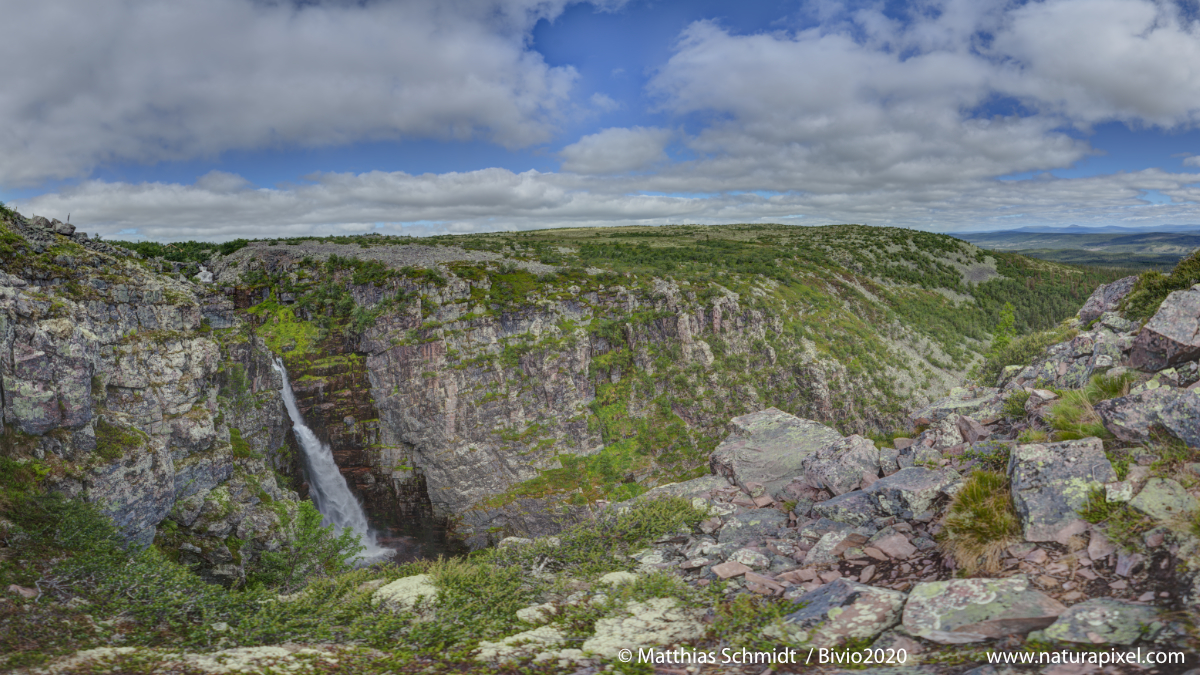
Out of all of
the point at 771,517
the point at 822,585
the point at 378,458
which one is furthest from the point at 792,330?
the point at 822,585

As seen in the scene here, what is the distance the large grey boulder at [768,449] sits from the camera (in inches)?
596

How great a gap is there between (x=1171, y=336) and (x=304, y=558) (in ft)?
116

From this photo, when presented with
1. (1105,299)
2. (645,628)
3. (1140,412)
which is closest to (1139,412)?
(1140,412)

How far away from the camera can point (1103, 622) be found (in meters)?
5.93

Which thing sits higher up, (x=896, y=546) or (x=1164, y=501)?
(x=1164, y=501)

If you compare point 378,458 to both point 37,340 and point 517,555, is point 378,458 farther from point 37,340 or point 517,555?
point 517,555

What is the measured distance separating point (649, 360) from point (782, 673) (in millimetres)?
47975

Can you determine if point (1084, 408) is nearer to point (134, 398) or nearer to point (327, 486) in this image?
point (134, 398)

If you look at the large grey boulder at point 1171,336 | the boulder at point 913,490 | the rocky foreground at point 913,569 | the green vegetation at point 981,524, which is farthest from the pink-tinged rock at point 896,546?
the large grey boulder at point 1171,336

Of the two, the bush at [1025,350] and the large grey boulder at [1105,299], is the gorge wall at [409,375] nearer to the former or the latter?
the bush at [1025,350]

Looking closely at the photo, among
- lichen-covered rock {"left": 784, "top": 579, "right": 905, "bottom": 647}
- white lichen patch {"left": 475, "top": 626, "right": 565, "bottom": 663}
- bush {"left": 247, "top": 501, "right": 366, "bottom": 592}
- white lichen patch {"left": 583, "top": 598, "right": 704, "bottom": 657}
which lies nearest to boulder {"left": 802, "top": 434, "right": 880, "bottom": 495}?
lichen-covered rock {"left": 784, "top": 579, "right": 905, "bottom": 647}

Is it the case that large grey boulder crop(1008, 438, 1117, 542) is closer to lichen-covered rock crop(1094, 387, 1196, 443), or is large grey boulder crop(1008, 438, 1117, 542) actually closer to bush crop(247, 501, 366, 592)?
lichen-covered rock crop(1094, 387, 1196, 443)

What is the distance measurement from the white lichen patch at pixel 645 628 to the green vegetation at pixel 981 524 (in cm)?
436

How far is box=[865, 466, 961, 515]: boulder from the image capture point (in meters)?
9.90
